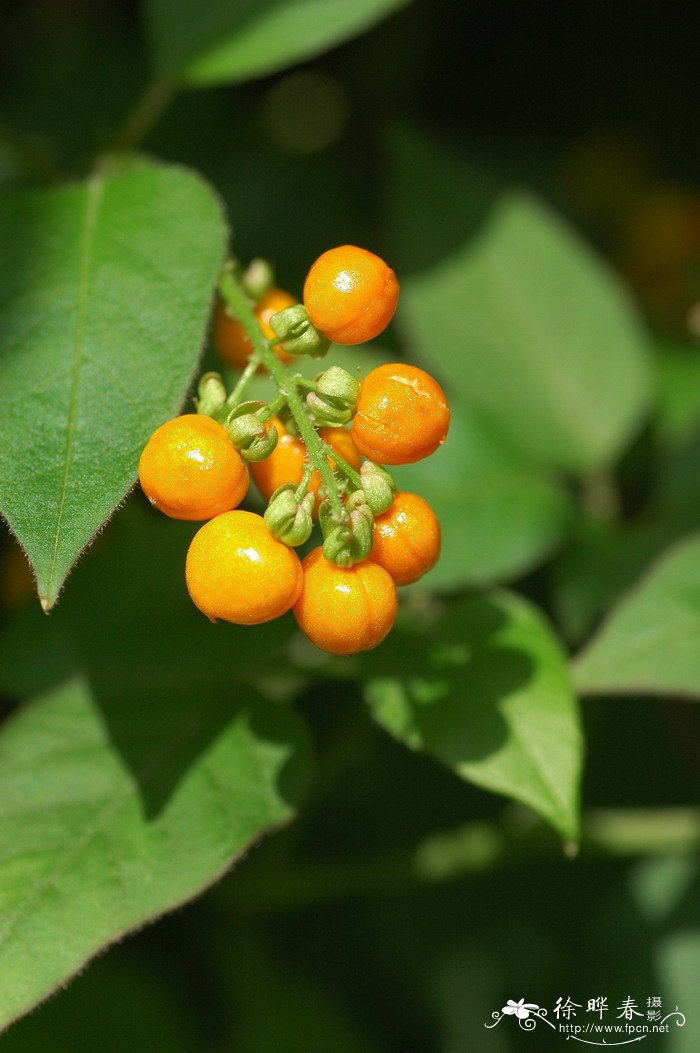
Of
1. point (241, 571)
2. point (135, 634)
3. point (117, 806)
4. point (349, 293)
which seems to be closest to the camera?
point (241, 571)

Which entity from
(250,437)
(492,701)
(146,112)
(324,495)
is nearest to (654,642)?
(492,701)

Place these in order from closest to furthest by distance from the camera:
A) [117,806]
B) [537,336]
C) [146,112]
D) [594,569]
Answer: [117,806], [146,112], [594,569], [537,336]

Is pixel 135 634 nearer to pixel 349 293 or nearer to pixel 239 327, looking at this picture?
pixel 239 327

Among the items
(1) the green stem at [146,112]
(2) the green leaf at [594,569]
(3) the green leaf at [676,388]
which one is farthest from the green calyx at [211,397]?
(3) the green leaf at [676,388]

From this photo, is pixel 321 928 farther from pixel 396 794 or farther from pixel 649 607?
pixel 649 607

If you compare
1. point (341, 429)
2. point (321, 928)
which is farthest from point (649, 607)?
point (321, 928)

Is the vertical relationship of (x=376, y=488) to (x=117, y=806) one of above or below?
above

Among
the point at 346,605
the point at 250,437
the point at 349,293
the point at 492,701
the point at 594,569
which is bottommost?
the point at 594,569

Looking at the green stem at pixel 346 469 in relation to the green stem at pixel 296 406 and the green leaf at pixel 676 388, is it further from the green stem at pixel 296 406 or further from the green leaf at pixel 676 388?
the green leaf at pixel 676 388

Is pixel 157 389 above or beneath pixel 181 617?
above
